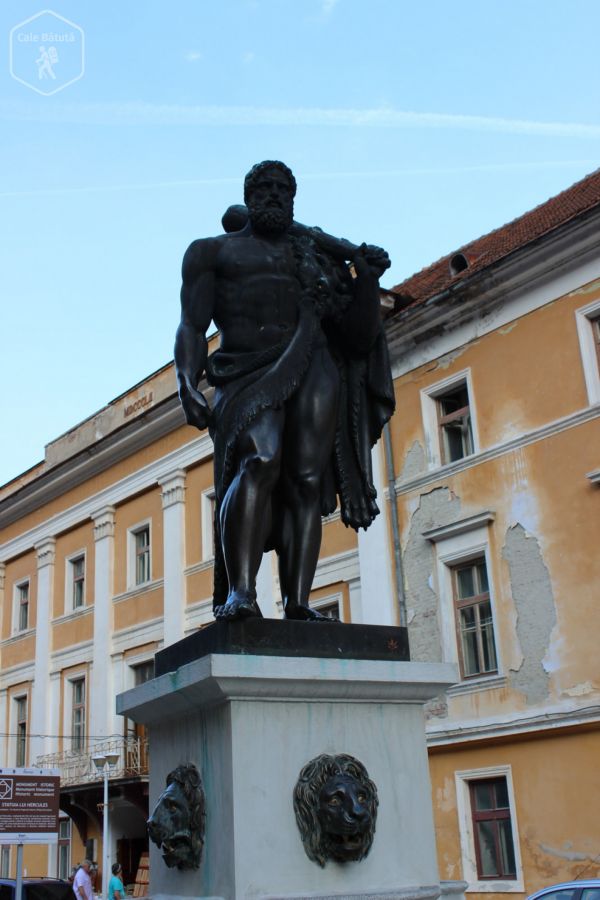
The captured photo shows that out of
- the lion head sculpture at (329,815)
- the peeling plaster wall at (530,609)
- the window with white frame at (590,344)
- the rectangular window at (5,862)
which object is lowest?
the lion head sculpture at (329,815)

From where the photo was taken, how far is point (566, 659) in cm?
1556

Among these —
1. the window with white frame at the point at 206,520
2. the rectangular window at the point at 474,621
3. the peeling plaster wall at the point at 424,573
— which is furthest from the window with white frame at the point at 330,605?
the window with white frame at the point at 206,520

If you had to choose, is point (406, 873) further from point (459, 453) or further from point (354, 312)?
point (459, 453)

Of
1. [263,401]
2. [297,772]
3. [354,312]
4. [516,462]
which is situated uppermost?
[516,462]

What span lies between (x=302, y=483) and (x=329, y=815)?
1289 millimetres

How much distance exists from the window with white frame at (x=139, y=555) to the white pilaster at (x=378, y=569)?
24.7 ft

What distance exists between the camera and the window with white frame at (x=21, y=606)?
30.1 m

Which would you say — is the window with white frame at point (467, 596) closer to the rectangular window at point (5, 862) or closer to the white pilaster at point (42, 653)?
the white pilaster at point (42, 653)

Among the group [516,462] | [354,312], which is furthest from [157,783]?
[516,462]

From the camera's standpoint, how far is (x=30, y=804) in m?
14.5

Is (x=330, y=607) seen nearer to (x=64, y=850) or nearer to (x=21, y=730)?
(x=64, y=850)

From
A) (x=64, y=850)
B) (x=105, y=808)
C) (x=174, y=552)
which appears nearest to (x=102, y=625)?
(x=174, y=552)

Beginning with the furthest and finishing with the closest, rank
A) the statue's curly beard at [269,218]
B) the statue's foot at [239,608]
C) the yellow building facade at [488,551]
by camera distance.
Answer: the yellow building facade at [488,551] → the statue's curly beard at [269,218] → the statue's foot at [239,608]

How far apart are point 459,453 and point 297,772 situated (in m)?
14.8
